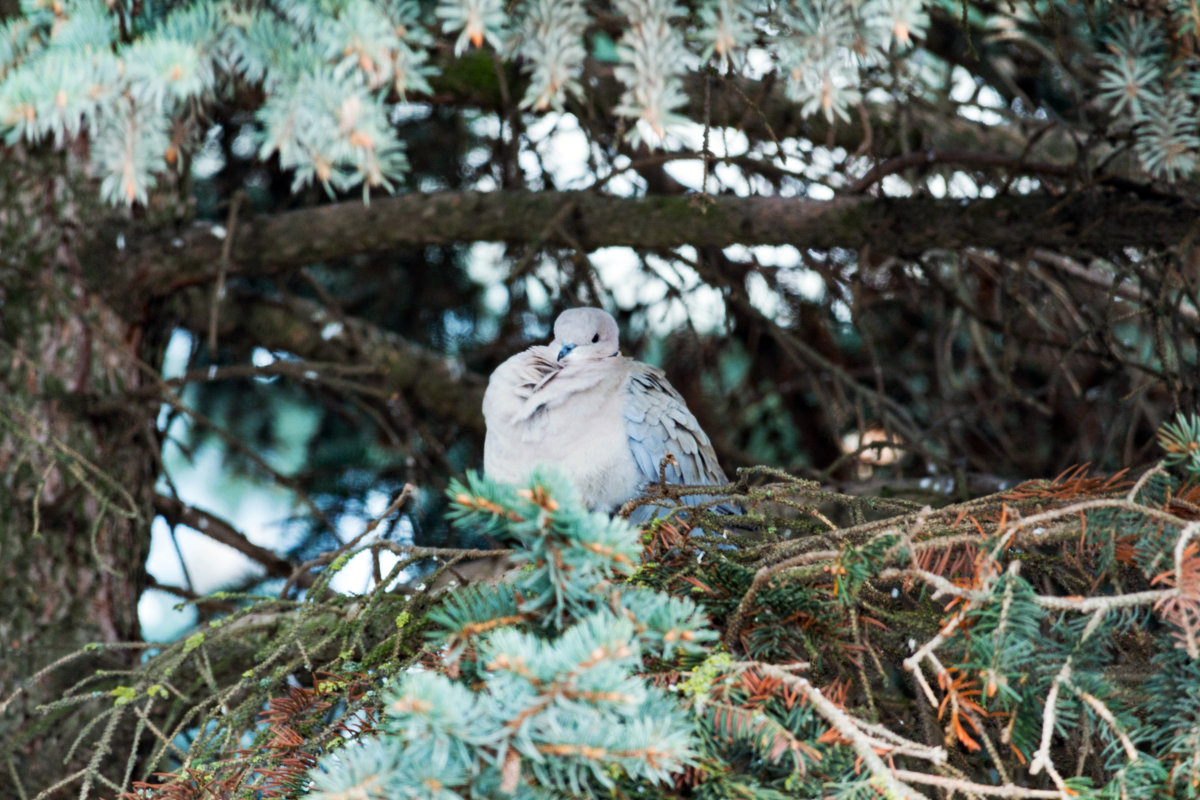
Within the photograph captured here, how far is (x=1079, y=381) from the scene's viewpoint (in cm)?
347

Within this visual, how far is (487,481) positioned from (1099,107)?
2592 mm

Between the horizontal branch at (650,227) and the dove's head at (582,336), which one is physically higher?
the horizontal branch at (650,227)

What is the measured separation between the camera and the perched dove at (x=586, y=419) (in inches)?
80.7

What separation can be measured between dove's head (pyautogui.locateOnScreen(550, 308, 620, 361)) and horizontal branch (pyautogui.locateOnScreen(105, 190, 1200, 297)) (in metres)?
0.30

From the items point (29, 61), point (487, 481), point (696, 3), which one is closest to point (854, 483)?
point (696, 3)

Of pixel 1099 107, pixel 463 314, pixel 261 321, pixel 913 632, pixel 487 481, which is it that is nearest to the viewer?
pixel 487 481

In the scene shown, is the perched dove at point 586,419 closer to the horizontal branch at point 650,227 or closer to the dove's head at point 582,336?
the dove's head at point 582,336

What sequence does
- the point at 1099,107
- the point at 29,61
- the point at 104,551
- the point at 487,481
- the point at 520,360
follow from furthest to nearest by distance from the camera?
1. the point at 1099,107
2. the point at 104,551
3. the point at 520,360
4. the point at 29,61
5. the point at 487,481

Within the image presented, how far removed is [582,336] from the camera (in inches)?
85.7

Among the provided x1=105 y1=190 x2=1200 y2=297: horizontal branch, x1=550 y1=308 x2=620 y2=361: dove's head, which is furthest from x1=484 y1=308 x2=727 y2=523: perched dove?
x1=105 y1=190 x2=1200 y2=297: horizontal branch

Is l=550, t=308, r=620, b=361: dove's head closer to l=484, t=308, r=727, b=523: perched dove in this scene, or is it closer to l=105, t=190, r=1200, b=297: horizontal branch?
l=484, t=308, r=727, b=523: perched dove

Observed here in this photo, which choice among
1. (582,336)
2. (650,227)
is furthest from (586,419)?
(650,227)

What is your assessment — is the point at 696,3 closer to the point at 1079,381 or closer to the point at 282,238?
the point at 282,238

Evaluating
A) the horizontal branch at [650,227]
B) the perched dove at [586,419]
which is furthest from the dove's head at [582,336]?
the horizontal branch at [650,227]
